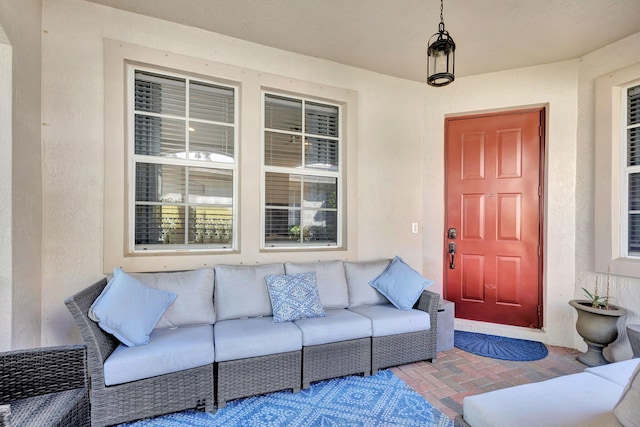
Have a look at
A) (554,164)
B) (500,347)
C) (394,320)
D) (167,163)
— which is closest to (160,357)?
(167,163)

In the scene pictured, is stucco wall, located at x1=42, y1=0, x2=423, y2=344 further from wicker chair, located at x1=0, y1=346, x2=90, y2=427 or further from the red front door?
the red front door

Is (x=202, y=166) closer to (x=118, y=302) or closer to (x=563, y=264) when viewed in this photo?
(x=118, y=302)

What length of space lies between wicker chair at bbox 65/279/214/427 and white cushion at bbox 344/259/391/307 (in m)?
1.42

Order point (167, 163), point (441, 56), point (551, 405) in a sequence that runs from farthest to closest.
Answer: point (167, 163) → point (441, 56) → point (551, 405)

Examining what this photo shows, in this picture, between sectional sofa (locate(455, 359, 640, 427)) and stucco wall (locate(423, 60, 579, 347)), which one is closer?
sectional sofa (locate(455, 359, 640, 427))

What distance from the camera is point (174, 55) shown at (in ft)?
8.72

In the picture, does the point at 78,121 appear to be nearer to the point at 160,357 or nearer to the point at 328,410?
the point at 160,357

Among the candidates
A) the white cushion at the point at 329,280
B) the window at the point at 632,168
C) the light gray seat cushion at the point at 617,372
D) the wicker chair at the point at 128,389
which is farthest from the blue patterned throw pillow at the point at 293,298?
the window at the point at 632,168

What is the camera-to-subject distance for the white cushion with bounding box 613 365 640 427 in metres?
1.02

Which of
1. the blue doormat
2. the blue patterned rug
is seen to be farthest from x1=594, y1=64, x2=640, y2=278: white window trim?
the blue patterned rug

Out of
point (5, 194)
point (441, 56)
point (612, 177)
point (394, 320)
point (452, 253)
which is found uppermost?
point (441, 56)

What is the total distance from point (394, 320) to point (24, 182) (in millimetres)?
2882

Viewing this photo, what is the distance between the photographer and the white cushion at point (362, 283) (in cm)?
291

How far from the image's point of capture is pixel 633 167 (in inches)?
107
